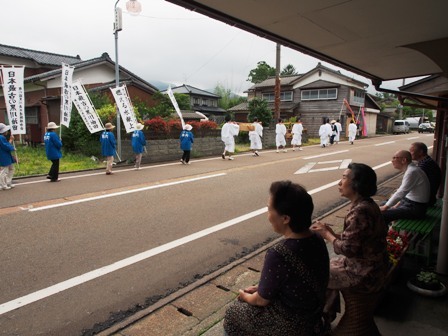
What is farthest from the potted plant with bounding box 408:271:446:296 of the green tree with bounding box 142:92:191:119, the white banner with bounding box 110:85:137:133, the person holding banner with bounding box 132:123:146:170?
the green tree with bounding box 142:92:191:119

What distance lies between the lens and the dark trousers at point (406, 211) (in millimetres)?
4098

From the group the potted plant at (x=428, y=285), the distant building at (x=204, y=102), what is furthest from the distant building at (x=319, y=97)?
the potted plant at (x=428, y=285)

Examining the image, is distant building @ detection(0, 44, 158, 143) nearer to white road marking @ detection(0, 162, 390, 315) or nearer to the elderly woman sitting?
white road marking @ detection(0, 162, 390, 315)

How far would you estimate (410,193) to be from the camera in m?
4.16

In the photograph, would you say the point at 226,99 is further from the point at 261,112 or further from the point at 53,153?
the point at 53,153

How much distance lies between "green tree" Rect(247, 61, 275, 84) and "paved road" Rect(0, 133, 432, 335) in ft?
174

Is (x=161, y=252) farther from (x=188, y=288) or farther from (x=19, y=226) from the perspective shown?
(x=19, y=226)

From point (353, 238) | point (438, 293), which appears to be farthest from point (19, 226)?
point (438, 293)

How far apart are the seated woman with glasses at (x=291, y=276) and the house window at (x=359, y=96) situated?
1417 inches

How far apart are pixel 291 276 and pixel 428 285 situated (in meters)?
2.37

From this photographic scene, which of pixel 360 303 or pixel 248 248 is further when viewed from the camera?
pixel 248 248

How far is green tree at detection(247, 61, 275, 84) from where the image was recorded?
59.6 meters

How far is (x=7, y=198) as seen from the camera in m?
7.54

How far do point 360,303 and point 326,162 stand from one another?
12051mm
